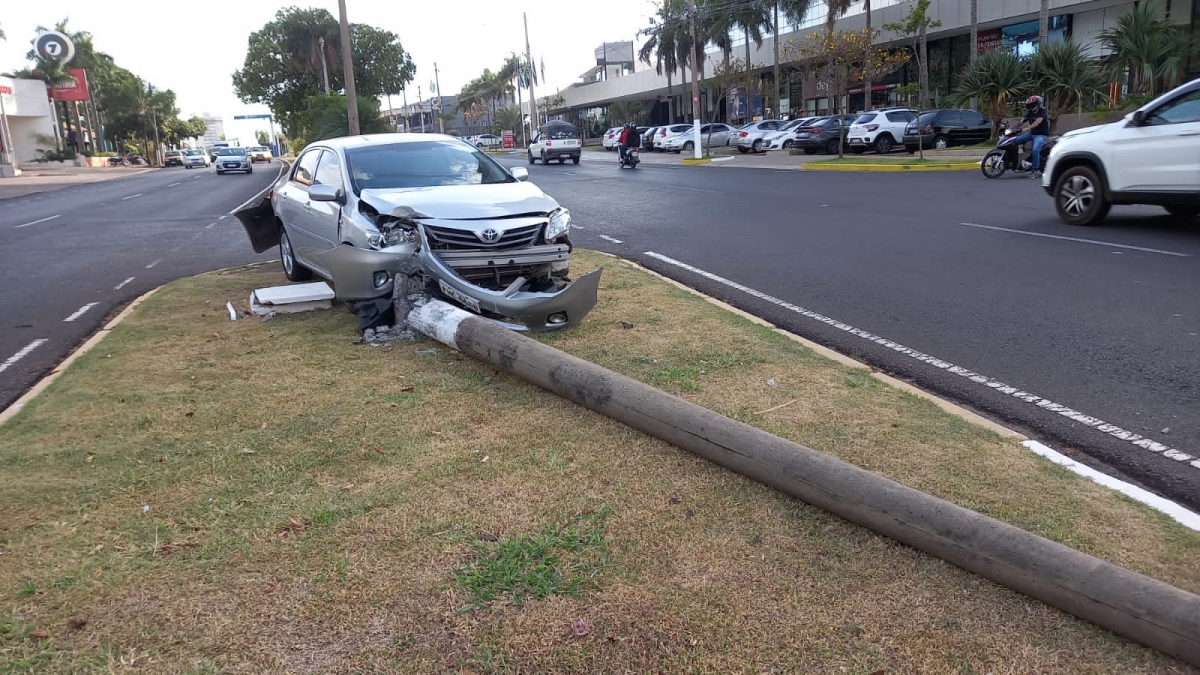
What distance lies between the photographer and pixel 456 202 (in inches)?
279

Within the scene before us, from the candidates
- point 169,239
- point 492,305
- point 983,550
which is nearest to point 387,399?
point 492,305

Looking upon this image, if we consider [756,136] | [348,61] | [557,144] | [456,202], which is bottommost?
[456,202]

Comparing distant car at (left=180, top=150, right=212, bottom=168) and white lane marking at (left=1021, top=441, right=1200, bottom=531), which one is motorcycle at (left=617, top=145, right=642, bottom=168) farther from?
distant car at (left=180, top=150, right=212, bottom=168)

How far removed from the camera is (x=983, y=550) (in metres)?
2.97

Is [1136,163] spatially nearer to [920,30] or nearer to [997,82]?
[997,82]

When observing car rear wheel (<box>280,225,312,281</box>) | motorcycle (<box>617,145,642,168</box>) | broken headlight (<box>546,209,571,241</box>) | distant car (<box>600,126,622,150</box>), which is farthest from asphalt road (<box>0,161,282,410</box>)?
distant car (<box>600,126,622,150</box>)

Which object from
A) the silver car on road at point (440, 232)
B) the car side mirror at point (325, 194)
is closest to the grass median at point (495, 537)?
the silver car on road at point (440, 232)

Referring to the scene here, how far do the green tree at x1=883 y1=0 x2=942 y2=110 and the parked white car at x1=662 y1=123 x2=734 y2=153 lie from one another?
958cm

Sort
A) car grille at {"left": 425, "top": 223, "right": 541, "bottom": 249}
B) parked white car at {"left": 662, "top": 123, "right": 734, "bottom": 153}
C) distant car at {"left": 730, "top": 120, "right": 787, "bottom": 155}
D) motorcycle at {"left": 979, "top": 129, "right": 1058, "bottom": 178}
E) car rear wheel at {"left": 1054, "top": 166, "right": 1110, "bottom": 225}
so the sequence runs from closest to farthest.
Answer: car grille at {"left": 425, "top": 223, "right": 541, "bottom": 249}
car rear wheel at {"left": 1054, "top": 166, "right": 1110, "bottom": 225}
motorcycle at {"left": 979, "top": 129, "right": 1058, "bottom": 178}
distant car at {"left": 730, "top": 120, "right": 787, "bottom": 155}
parked white car at {"left": 662, "top": 123, "right": 734, "bottom": 153}

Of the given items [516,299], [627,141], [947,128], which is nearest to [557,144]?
[627,141]

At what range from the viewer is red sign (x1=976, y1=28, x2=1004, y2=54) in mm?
39562

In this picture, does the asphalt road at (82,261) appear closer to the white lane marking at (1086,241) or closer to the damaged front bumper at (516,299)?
the damaged front bumper at (516,299)

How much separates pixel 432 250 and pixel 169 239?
10.2m

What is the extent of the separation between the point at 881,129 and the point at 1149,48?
8.59m
